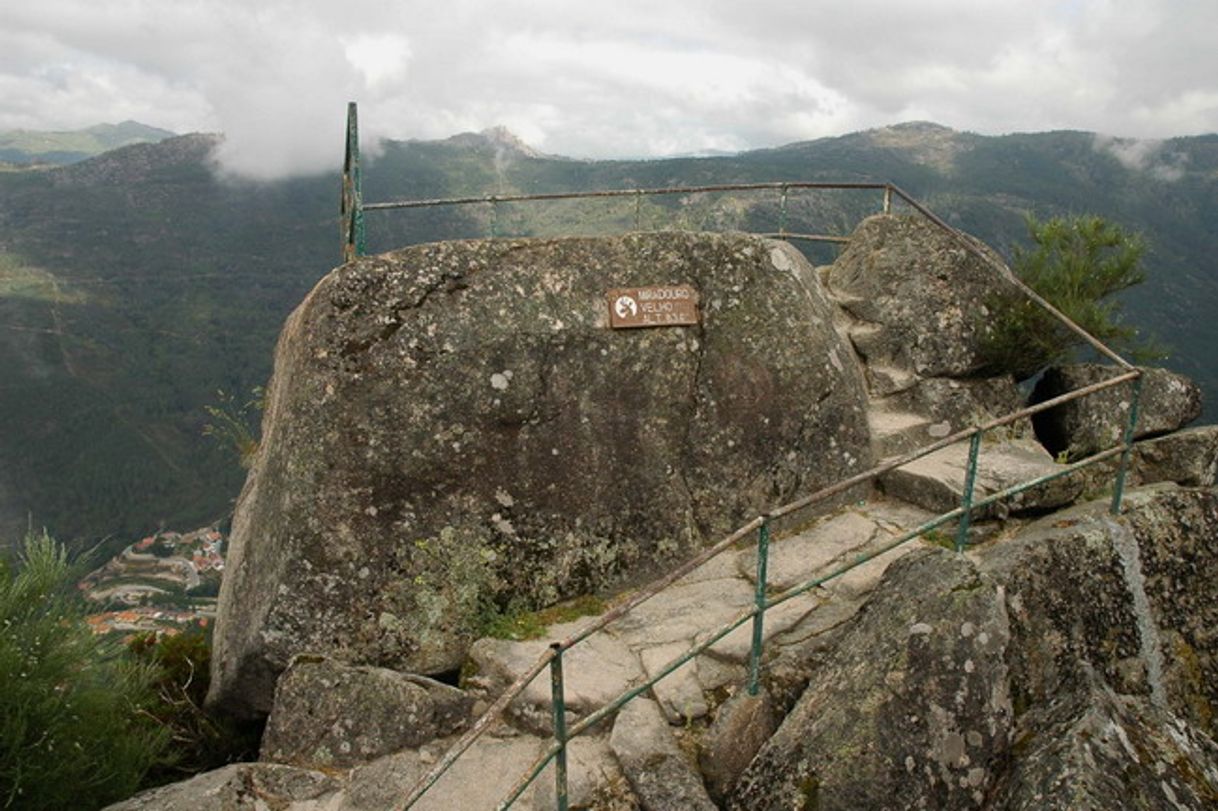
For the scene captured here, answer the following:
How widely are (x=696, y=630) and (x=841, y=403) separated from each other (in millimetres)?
3456

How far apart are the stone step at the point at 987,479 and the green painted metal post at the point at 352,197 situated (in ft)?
21.9

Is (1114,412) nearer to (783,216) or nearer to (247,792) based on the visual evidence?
(783,216)

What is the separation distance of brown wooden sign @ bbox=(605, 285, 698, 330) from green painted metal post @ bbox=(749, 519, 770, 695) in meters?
3.27

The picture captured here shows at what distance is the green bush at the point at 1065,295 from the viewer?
34.7 ft

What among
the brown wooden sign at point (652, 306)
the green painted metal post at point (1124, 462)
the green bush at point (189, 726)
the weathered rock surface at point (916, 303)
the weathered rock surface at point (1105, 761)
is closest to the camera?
the weathered rock surface at point (1105, 761)

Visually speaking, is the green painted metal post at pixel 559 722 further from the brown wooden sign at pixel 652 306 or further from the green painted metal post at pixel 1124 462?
the green painted metal post at pixel 1124 462

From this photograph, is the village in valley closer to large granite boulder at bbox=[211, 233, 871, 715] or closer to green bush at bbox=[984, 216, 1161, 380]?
large granite boulder at bbox=[211, 233, 871, 715]

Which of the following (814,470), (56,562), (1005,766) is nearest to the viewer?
(1005,766)

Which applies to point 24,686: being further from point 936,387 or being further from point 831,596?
point 936,387

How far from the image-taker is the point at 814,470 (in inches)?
356

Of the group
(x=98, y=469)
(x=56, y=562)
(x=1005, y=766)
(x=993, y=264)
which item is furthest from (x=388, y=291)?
(x=98, y=469)

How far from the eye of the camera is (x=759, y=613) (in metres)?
5.82

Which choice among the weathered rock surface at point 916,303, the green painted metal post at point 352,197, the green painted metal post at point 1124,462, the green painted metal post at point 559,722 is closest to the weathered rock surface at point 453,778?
the green painted metal post at point 559,722

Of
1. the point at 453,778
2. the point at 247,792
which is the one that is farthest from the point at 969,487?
the point at 247,792
